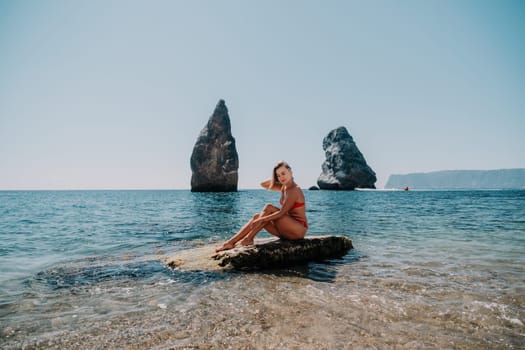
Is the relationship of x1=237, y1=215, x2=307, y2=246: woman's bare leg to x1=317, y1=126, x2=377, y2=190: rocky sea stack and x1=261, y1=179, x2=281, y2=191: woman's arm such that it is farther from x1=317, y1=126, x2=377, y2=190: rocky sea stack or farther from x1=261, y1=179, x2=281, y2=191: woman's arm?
x1=317, y1=126, x2=377, y2=190: rocky sea stack

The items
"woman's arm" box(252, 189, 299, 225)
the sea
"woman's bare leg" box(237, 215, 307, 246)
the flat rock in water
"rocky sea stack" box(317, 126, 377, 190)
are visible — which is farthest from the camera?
"rocky sea stack" box(317, 126, 377, 190)

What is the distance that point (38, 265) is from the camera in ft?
24.6

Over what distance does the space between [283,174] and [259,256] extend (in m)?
1.98

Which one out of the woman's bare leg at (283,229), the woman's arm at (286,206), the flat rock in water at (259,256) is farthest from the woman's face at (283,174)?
the flat rock in water at (259,256)

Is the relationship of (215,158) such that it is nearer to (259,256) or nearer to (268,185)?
(268,185)

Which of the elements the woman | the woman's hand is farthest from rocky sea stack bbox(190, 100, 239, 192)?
the woman's hand

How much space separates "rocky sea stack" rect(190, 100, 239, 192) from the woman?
2667 inches

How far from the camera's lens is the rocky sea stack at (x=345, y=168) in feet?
344

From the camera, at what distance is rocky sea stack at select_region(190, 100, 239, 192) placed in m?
74.5

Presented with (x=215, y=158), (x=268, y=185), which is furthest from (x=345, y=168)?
(x=268, y=185)

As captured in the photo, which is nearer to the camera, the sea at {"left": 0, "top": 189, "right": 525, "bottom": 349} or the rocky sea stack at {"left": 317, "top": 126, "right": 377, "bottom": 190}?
the sea at {"left": 0, "top": 189, "right": 525, "bottom": 349}

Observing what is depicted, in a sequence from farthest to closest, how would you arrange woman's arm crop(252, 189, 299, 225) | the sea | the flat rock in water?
woman's arm crop(252, 189, 299, 225)
the flat rock in water
the sea

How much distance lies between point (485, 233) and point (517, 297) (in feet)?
28.9

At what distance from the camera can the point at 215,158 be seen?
74.8 m
